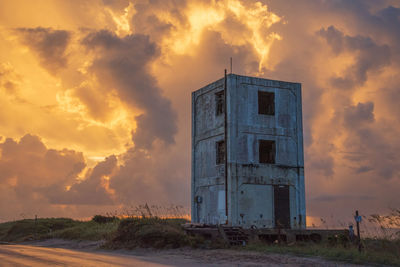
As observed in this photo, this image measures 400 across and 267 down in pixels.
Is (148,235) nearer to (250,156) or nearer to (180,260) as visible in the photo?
(180,260)

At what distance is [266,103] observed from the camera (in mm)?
30234

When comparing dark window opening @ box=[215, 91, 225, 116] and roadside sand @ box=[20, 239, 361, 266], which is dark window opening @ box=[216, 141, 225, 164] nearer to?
dark window opening @ box=[215, 91, 225, 116]

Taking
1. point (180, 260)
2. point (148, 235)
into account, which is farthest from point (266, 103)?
point (180, 260)

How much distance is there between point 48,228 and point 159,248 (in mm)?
20260

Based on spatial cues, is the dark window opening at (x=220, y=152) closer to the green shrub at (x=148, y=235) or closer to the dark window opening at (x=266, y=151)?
the dark window opening at (x=266, y=151)

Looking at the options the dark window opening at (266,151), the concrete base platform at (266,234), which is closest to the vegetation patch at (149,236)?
the concrete base platform at (266,234)

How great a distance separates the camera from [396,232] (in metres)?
17.6

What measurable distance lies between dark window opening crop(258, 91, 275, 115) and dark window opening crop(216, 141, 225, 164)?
382cm

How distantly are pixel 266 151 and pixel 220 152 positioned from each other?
3.38 metres

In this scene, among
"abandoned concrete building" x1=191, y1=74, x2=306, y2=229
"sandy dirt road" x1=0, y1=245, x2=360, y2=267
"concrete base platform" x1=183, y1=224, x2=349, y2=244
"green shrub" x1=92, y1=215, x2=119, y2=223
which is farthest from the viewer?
"green shrub" x1=92, y1=215, x2=119, y2=223

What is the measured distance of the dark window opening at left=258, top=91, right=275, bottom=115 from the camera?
29.2 m

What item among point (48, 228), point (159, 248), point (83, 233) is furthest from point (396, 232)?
point (48, 228)

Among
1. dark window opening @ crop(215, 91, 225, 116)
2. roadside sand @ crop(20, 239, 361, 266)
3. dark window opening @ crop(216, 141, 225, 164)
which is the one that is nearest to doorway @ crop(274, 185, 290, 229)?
dark window opening @ crop(216, 141, 225, 164)

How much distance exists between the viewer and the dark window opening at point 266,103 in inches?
1150
